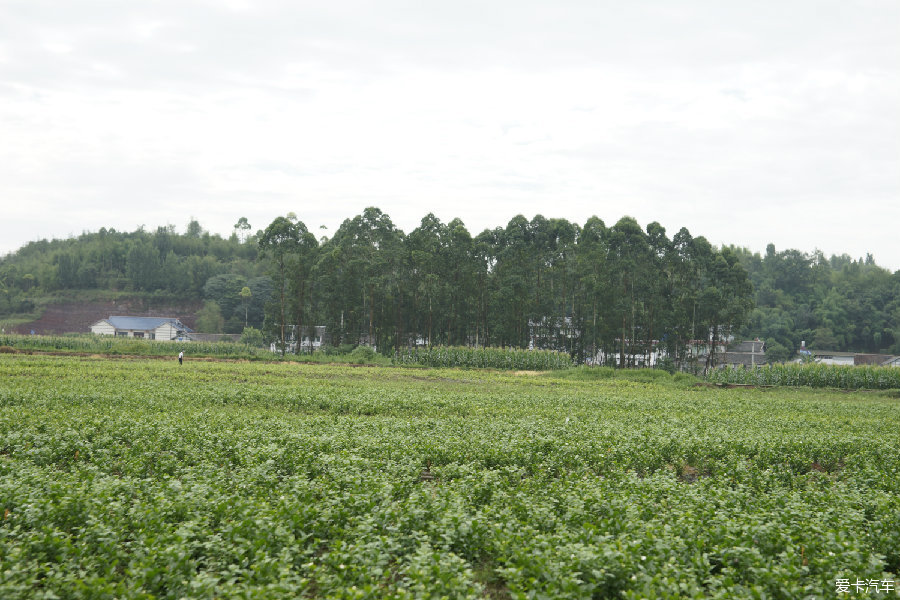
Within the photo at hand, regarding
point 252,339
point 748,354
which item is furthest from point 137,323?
point 748,354

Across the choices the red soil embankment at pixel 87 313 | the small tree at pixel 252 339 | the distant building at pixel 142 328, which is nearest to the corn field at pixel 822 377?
the small tree at pixel 252 339

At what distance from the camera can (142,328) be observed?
323 ft

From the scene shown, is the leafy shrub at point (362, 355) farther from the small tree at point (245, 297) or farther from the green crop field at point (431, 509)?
the small tree at point (245, 297)

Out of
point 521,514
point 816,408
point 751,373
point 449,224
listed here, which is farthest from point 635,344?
point 521,514

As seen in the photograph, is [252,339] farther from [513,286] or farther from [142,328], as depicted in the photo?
[513,286]

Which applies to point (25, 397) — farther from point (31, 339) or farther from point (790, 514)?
point (31, 339)

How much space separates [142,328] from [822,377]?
312 ft

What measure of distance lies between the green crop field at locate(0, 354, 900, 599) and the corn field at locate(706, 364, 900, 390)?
2598cm

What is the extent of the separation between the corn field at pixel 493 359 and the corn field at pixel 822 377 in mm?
13480

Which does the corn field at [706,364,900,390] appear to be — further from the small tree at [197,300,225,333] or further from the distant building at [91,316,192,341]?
the small tree at [197,300,225,333]

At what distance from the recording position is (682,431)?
15.4 m

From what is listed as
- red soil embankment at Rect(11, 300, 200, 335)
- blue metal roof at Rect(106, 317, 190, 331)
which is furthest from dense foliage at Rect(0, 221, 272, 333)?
blue metal roof at Rect(106, 317, 190, 331)

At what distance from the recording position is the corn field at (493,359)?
5118 centimetres

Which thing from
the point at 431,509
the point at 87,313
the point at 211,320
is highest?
the point at 87,313
